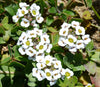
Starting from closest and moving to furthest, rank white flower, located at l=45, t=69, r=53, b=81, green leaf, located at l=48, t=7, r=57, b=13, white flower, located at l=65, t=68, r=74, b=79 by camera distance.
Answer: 1. white flower, located at l=45, t=69, r=53, b=81
2. white flower, located at l=65, t=68, r=74, b=79
3. green leaf, located at l=48, t=7, r=57, b=13

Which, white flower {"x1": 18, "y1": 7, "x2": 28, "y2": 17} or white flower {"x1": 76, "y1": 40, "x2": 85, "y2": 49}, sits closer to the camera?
white flower {"x1": 76, "y1": 40, "x2": 85, "y2": 49}

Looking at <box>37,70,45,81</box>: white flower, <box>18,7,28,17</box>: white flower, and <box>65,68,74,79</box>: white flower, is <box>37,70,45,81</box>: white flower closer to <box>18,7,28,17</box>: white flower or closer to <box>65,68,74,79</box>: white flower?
<box>65,68,74,79</box>: white flower

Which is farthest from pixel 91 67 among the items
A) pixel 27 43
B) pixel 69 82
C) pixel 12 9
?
pixel 12 9

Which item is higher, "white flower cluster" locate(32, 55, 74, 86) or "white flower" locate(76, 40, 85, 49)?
"white flower" locate(76, 40, 85, 49)

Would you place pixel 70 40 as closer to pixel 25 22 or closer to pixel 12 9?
pixel 25 22

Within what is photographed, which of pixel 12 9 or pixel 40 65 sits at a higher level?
pixel 12 9

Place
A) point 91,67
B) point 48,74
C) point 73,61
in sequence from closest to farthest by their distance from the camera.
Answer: point 48,74
point 73,61
point 91,67

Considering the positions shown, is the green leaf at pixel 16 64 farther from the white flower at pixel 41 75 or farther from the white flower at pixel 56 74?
the white flower at pixel 56 74

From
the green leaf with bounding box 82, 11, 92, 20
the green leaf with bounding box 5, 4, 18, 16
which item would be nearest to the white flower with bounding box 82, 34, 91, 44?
the green leaf with bounding box 82, 11, 92, 20

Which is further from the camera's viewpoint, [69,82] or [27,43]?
[69,82]
